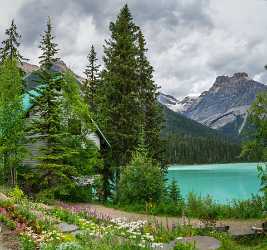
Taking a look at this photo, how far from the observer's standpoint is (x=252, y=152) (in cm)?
1922

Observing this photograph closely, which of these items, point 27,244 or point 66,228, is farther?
point 66,228

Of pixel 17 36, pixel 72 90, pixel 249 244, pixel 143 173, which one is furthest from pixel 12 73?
pixel 249 244

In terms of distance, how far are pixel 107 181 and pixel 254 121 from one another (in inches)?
843

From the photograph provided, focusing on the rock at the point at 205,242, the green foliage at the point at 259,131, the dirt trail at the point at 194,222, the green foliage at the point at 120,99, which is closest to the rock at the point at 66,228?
the rock at the point at 205,242

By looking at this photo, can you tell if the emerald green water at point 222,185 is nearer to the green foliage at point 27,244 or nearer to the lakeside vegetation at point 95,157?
the lakeside vegetation at point 95,157

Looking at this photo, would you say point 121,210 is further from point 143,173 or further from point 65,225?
point 65,225

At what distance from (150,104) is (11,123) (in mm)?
17995

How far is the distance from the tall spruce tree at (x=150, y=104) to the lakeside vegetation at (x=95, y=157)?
10cm

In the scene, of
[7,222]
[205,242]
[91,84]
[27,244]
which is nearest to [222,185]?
[91,84]

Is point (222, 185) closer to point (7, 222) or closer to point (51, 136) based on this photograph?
point (51, 136)

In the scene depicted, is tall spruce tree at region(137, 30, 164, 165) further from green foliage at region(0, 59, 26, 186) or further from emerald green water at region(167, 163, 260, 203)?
green foliage at region(0, 59, 26, 186)

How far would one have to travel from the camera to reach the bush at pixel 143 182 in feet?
88.4

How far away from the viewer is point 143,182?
88.8 ft

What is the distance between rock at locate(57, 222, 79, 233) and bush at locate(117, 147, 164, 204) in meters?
12.4
